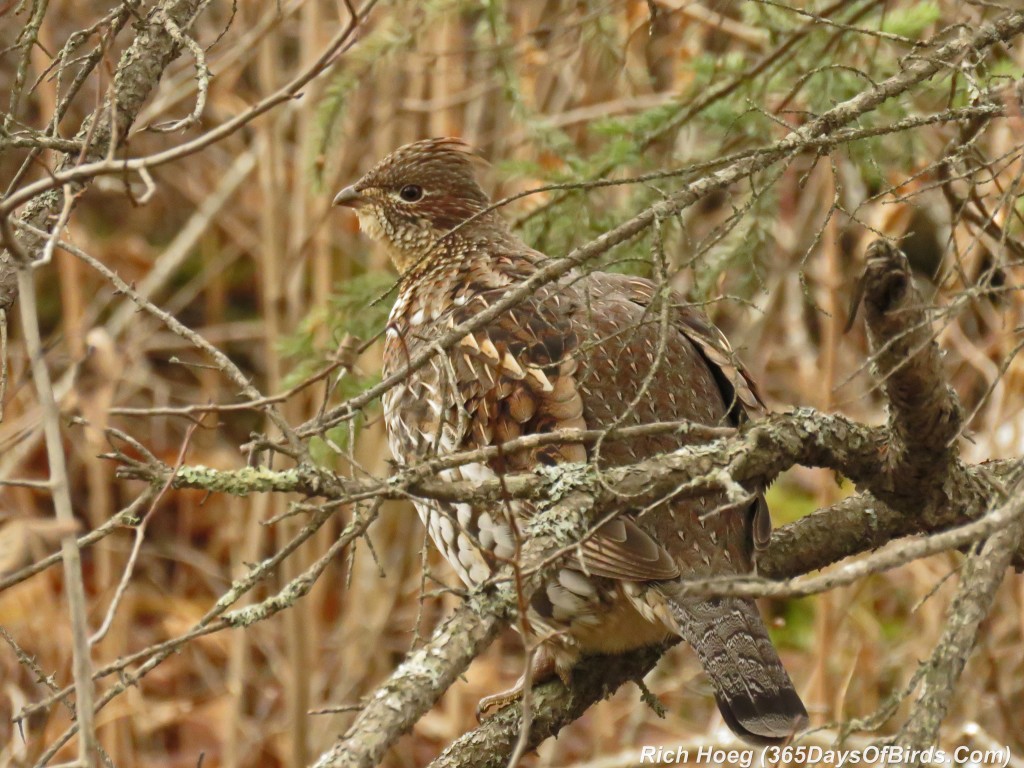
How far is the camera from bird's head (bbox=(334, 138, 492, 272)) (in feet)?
15.0

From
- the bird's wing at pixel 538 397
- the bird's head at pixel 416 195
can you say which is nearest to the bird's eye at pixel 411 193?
the bird's head at pixel 416 195

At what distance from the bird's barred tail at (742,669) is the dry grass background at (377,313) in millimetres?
1115

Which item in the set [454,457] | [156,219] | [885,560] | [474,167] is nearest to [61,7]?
[156,219]

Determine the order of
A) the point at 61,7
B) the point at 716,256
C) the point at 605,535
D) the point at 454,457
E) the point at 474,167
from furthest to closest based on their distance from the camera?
1. the point at 61,7
2. the point at 474,167
3. the point at 716,256
4. the point at 605,535
5. the point at 454,457

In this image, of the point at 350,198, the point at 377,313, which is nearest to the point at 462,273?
the point at 377,313

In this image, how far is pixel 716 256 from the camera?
13.1ft

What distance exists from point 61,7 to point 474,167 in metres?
4.29

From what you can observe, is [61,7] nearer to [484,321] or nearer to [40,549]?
[40,549]

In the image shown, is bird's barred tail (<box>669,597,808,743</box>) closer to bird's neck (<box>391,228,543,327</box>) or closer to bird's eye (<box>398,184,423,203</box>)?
bird's neck (<box>391,228,543,327</box>)

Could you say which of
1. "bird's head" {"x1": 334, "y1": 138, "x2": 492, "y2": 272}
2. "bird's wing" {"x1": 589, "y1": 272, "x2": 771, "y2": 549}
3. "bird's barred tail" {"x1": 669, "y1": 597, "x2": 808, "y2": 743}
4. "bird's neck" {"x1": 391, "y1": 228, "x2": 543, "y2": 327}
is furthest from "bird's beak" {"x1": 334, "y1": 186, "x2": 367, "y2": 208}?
"bird's barred tail" {"x1": 669, "y1": 597, "x2": 808, "y2": 743}

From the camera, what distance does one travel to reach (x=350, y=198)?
4.61m

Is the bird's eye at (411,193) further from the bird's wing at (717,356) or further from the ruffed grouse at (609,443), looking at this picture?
the bird's wing at (717,356)

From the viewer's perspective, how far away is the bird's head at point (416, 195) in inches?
180

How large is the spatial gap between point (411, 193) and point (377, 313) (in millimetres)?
631
